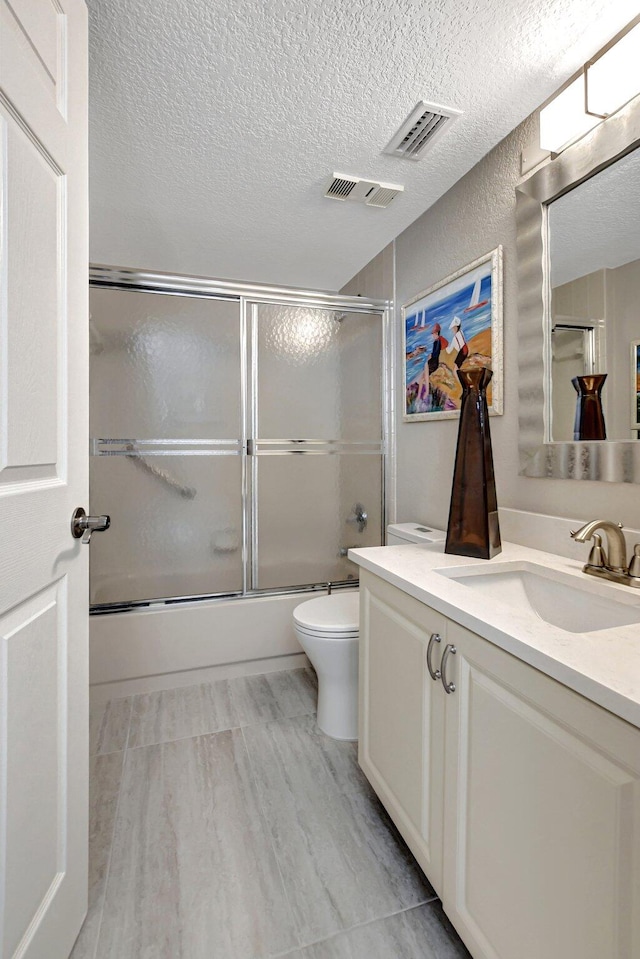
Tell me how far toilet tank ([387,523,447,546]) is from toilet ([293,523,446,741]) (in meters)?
0.41

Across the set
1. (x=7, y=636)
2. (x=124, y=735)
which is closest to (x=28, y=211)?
(x=7, y=636)

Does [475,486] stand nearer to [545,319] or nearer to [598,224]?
[545,319]

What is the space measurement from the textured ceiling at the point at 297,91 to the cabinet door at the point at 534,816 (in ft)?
4.95

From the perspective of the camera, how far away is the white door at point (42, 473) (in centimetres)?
73

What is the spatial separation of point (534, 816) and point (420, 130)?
74.7 inches

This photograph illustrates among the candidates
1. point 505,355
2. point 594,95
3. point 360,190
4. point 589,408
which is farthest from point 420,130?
point 589,408

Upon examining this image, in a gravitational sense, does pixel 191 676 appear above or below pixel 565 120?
below

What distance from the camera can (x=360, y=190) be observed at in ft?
6.25

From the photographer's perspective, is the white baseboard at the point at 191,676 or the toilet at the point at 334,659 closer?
the toilet at the point at 334,659

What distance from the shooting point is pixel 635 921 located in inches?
22.2

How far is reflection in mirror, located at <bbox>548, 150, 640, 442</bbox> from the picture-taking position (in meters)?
1.19

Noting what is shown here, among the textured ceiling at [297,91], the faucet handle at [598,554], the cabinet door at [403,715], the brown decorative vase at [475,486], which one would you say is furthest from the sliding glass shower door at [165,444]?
the faucet handle at [598,554]

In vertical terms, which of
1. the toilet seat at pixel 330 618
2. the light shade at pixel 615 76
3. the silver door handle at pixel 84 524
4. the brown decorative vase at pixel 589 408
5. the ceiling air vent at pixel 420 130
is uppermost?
the ceiling air vent at pixel 420 130

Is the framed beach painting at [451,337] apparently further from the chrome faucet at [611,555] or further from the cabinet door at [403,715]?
the cabinet door at [403,715]
